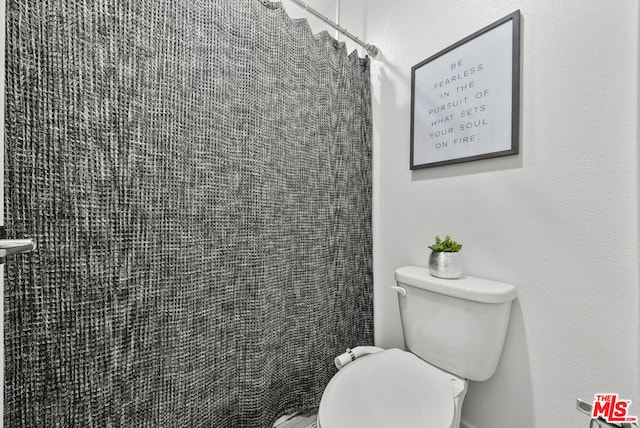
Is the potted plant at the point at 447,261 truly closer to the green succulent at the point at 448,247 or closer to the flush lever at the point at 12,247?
the green succulent at the point at 448,247

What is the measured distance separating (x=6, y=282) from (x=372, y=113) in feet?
4.50

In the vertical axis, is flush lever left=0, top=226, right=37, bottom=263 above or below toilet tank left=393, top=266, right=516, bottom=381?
above

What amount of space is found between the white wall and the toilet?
0.33 ft

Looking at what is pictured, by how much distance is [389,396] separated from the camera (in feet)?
2.50

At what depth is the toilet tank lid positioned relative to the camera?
82cm

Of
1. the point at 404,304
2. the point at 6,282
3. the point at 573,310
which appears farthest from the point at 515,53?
the point at 6,282

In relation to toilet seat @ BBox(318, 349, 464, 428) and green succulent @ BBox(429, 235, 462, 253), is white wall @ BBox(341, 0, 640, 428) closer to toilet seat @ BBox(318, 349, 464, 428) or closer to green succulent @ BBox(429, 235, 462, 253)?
green succulent @ BBox(429, 235, 462, 253)

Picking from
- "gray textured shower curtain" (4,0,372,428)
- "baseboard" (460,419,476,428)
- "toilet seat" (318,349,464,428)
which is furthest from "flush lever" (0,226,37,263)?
"baseboard" (460,419,476,428)

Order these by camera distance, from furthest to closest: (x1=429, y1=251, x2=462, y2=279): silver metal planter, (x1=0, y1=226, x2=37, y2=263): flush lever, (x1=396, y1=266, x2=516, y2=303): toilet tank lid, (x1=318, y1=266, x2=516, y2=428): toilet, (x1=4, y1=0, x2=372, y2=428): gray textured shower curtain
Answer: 1. (x1=429, y1=251, x2=462, y2=279): silver metal planter
2. (x1=396, y1=266, x2=516, y2=303): toilet tank lid
3. (x1=318, y1=266, x2=516, y2=428): toilet
4. (x1=4, y1=0, x2=372, y2=428): gray textured shower curtain
5. (x1=0, y1=226, x2=37, y2=263): flush lever

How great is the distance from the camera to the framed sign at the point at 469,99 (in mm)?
874

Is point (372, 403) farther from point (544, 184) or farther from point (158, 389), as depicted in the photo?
point (544, 184)

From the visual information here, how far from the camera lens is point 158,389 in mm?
745

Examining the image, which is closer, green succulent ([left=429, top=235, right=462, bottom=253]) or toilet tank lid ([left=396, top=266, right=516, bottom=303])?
toilet tank lid ([left=396, top=266, right=516, bottom=303])

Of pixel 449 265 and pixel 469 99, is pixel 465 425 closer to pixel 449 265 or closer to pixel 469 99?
pixel 449 265
